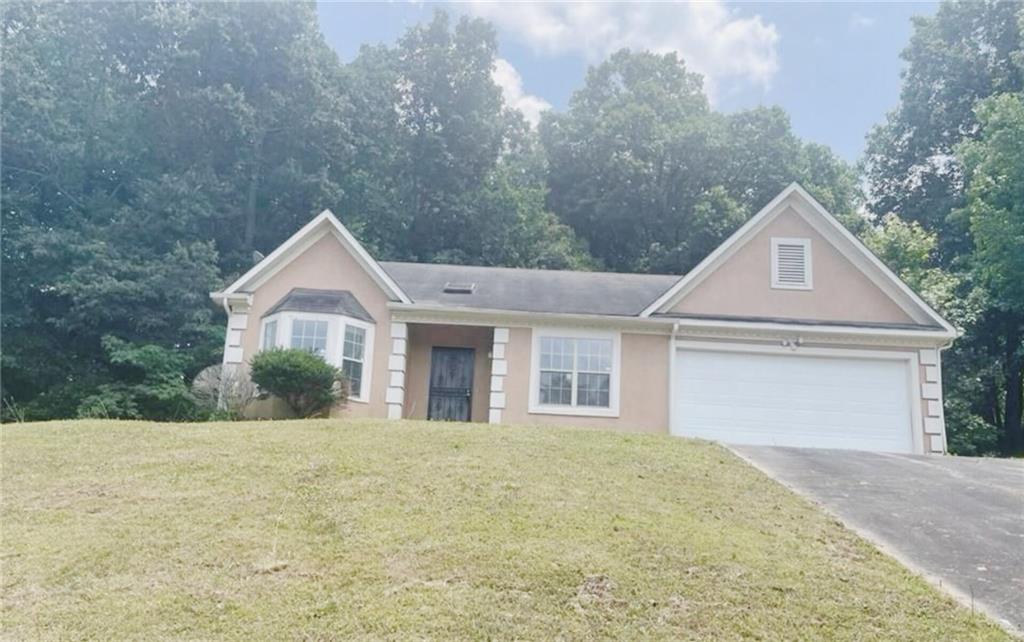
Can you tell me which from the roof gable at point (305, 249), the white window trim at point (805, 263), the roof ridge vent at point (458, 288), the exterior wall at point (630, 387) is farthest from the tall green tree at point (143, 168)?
the white window trim at point (805, 263)

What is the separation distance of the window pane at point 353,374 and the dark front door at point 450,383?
176cm

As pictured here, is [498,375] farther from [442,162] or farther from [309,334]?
[442,162]

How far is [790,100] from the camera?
32656 mm

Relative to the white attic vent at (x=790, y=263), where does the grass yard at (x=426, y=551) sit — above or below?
below

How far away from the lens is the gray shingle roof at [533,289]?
15758mm

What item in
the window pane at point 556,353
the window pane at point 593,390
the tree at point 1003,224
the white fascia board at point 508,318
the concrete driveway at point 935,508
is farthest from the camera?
the tree at point 1003,224

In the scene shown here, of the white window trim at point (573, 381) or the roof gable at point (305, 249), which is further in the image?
the roof gable at point (305, 249)

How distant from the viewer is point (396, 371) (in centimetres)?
1518

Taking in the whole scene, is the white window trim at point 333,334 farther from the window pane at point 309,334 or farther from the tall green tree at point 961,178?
the tall green tree at point 961,178

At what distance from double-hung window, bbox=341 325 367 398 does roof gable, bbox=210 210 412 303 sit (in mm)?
1071

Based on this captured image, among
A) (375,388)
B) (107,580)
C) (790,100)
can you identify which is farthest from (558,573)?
(790,100)


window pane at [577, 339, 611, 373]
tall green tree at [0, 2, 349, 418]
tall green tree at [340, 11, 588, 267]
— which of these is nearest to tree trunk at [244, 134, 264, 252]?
tall green tree at [0, 2, 349, 418]

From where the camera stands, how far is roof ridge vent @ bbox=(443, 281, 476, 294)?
16.6 metres

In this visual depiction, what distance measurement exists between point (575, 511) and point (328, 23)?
3182cm
